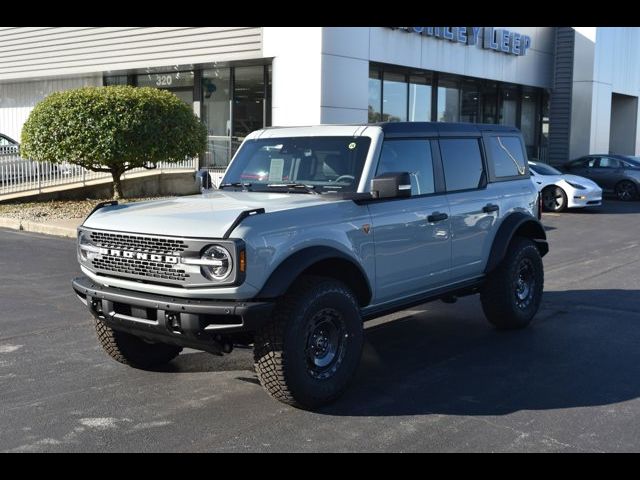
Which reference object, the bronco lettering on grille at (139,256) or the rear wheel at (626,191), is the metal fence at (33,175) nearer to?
the rear wheel at (626,191)

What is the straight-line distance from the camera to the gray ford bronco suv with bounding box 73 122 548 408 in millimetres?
4691

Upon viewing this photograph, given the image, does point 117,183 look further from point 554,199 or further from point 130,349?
point 130,349

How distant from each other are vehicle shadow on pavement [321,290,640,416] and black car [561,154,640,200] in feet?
50.7

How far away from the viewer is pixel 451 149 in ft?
21.7

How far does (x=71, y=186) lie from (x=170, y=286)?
48.1 feet

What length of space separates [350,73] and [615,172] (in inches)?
368

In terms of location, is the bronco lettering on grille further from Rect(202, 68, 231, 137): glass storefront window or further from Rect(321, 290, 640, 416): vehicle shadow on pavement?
Rect(202, 68, 231, 137): glass storefront window

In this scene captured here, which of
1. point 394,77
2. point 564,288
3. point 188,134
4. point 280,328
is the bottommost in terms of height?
point 564,288

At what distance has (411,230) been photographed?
5.85 m

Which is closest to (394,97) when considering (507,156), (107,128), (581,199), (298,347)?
(581,199)

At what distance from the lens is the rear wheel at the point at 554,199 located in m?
18.9

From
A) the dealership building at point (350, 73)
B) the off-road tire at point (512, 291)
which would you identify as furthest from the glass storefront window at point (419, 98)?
the off-road tire at point (512, 291)

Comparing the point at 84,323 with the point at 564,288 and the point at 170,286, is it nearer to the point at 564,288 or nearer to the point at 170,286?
the point at 170,286
